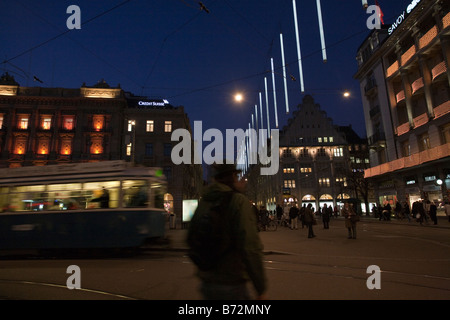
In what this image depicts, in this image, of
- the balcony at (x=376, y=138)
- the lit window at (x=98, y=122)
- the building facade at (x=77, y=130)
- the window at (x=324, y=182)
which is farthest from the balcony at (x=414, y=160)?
the lit window at (x=98, y=122)

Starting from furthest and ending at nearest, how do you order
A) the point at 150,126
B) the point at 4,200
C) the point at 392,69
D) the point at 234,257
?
1. the point at 150,126
2. the point at 392,69
3. the point at 4,200
4. the point at 234,257

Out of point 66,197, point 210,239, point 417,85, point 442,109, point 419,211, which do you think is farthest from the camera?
point 417,85

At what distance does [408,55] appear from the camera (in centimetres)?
3002

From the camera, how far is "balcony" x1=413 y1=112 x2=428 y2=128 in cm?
2845

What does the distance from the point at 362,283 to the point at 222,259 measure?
5.03 metres

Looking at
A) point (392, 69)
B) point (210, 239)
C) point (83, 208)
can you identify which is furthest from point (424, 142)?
point (210, 239)

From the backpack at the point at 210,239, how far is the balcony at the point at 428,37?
32.4 metres

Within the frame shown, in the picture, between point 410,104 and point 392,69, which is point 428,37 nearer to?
point 392,69

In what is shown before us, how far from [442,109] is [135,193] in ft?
92.8

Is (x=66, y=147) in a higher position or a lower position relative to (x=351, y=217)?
higher

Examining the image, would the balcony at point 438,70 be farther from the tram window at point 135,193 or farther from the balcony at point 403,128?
the tram window at point 135,193

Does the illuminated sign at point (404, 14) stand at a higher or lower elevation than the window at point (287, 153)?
higher

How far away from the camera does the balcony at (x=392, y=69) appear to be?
105ft
